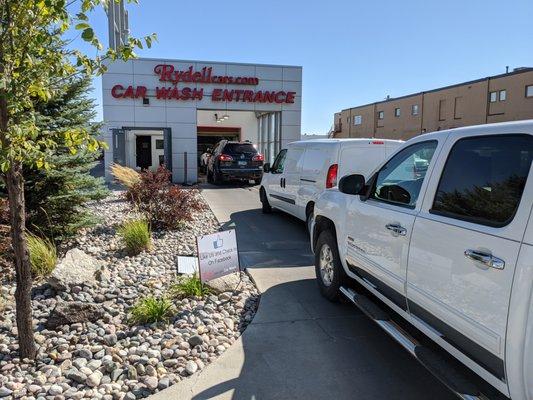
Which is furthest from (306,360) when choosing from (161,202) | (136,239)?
(161,202)

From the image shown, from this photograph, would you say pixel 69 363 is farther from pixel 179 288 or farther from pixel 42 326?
pixel 179 288

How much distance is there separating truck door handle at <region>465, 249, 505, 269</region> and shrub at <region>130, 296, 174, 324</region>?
295 cm

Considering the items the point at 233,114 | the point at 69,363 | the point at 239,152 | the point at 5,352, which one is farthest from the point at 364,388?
the point at 233,114

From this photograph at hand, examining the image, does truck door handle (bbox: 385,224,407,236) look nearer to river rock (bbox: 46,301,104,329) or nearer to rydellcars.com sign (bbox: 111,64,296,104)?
river rock (bbox: 46,301,104,329)

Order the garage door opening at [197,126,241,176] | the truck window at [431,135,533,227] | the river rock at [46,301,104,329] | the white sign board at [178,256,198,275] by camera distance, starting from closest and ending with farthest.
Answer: the truck window at [431,135,533,227] → the river rock at [46,301,104,329] → the white sign board at [178,256,198,275] → the garage door opening at [197,126,241,176]

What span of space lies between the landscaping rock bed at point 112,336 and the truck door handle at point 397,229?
5.85 feet

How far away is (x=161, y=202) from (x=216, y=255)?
12.2 feet

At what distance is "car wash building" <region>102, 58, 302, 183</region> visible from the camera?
1931cm

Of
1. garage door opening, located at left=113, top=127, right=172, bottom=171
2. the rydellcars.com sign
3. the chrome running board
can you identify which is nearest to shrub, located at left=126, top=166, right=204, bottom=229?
the chrome running board

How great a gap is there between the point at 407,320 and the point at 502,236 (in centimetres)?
131

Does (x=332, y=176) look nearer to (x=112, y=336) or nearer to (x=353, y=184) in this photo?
(x=353, y=184)

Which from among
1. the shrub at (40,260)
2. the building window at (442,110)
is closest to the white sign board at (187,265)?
the shrub at (40,260)

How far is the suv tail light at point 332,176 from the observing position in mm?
7738

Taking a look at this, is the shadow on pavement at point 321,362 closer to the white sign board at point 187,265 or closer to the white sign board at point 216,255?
the white sign board at point 216,255
